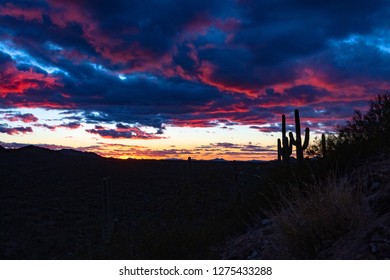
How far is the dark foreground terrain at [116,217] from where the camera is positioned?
28.6 ft

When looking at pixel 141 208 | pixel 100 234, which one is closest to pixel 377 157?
pixel 100 234

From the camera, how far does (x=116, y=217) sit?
18.9m

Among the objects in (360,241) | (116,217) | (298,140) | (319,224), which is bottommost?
(116,217)

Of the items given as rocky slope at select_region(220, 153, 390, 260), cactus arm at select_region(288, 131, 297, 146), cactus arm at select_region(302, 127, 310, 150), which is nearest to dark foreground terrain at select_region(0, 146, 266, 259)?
rocky slope at select_region(220, 153, 390, 260)

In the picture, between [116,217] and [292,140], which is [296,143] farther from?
[116,217]

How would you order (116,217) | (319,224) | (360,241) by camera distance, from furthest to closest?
(116,217), (319,224), (360,241)

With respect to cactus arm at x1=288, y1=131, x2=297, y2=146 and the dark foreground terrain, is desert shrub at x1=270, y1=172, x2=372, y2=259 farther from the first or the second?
cactus arm at x1=288, y1=131, x2=297, y2=146

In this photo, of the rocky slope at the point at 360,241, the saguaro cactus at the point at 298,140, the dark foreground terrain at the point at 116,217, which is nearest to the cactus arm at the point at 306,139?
the saguaro cactus at the point at 298,140

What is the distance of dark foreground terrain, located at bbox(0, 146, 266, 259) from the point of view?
8703 mm

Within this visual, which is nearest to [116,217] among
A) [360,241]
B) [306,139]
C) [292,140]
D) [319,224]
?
[292,140]

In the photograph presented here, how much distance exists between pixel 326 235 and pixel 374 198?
1.21m

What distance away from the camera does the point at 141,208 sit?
2112 cm

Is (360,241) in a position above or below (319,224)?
below
